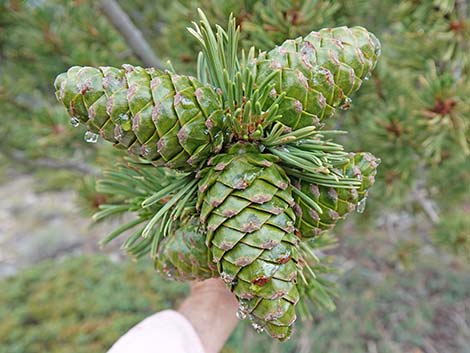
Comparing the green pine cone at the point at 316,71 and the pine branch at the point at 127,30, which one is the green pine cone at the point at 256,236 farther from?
the pine branch at the point at 127,30

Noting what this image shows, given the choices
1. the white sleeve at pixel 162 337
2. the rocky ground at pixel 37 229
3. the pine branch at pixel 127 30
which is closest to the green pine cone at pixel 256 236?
the white sleeve at pixel 162 337

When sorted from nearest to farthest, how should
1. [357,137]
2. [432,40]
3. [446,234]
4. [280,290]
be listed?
[280,290], [432,40], [357,137], [446,234]

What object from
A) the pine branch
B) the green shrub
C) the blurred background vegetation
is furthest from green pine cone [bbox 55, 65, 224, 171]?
the green shrub

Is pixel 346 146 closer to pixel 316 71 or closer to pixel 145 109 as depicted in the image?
pixel 316 71

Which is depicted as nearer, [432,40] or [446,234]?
[432,40]

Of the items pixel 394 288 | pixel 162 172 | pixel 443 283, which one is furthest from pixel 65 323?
pixel 443 283

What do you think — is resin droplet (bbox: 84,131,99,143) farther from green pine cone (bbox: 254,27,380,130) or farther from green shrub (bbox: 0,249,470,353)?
green shrub (bbox: 0,249,470,353)

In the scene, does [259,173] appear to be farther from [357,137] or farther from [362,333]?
[362,333]
